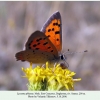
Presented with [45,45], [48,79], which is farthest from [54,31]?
[48,79]

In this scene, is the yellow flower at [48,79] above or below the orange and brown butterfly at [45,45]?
below

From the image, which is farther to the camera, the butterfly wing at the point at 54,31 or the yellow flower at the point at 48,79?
the butterfly wing at the point at 54,31

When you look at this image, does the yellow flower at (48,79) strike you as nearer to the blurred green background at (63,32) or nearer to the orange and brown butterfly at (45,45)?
the orange and brown butterfly at (45,45)

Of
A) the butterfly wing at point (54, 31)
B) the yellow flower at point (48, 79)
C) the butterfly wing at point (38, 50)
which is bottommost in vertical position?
the yellow flower at point (48, 79)

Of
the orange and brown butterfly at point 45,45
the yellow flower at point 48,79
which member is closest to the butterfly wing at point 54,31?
the orange and brown butterfly at point 45,45

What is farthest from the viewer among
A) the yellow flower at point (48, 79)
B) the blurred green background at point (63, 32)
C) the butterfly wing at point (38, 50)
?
the blurred green background at point (63, 32)

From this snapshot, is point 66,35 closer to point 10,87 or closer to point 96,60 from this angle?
point 96,60

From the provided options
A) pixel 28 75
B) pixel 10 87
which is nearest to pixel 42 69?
pixel 28 75

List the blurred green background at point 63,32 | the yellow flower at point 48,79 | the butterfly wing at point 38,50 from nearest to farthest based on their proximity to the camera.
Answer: the yellow flower at point 48,79
the butterfly wing at point 38,50
the blurred green background at point 63,32
